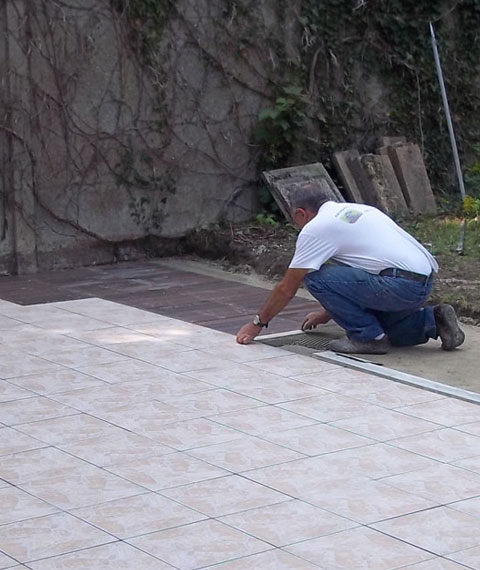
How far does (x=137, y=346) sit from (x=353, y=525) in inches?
105

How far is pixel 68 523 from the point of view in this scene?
372cm

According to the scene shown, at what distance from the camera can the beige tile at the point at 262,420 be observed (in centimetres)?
478

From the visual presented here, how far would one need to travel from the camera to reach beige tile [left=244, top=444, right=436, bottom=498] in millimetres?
4117

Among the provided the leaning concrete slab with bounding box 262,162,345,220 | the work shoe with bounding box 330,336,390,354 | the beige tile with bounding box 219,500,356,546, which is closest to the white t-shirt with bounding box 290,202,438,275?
the work shoe with bounding box 330,336,390,354

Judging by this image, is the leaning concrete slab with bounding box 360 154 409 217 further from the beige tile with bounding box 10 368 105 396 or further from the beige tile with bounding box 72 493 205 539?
the beige tile with bounding box 72 493 205 539

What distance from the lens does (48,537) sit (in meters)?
3.60

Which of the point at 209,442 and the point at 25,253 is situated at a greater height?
the point at 25,253

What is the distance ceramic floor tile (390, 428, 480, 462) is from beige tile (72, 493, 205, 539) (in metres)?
1.11

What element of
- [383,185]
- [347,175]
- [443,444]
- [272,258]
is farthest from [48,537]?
[383,185]

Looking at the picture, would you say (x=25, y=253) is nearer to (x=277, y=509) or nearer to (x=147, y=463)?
(x=147, y=463)

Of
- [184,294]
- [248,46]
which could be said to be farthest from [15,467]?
[248,46]

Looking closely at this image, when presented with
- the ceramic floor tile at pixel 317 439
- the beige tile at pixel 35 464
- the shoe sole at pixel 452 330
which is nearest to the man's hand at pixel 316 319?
the shoe sole at pixel 452 330

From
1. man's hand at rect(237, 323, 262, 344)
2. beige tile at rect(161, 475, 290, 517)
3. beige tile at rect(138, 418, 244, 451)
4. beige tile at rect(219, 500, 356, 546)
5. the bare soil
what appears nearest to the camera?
beige tile at rect(219, 500, 356, 546)

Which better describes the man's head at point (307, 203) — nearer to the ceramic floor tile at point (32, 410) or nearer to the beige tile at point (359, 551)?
the ceramic floor tile at point (32, 410)
